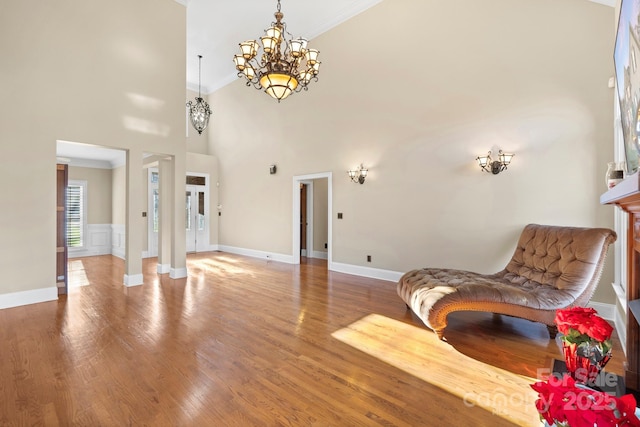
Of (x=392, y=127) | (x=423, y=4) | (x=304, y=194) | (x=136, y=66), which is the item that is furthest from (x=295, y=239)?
(x=423, y=4)

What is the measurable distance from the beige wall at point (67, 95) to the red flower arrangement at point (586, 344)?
227 inches

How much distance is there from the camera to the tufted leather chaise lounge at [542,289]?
3016mm

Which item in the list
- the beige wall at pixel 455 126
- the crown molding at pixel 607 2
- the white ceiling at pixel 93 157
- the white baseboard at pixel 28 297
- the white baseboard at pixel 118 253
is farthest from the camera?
the white baseboard at pixel 118 253

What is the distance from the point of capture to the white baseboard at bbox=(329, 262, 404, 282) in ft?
18.1

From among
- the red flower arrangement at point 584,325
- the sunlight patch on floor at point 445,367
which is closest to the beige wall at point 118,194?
the sunlight patch on floor at point 445,367

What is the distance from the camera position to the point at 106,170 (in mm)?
8906

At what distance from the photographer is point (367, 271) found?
592 cm

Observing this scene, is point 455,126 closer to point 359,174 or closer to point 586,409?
point 359,174

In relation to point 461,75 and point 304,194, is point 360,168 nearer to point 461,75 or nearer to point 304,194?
→ point 461,75

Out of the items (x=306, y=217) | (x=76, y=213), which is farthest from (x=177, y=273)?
(x=76, y=213)

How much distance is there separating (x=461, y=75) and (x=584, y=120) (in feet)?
5.75

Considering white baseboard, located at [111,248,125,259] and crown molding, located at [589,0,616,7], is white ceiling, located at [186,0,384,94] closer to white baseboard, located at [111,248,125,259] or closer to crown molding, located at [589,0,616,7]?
crown molding, located at [589,0,616,7]

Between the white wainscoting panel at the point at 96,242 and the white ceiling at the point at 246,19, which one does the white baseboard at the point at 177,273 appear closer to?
the white wainscoting panel at the point at 96,242

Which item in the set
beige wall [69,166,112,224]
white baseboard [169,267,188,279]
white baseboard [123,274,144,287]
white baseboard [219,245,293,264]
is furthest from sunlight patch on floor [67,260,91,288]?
white baseboard [219,245,293,264]
